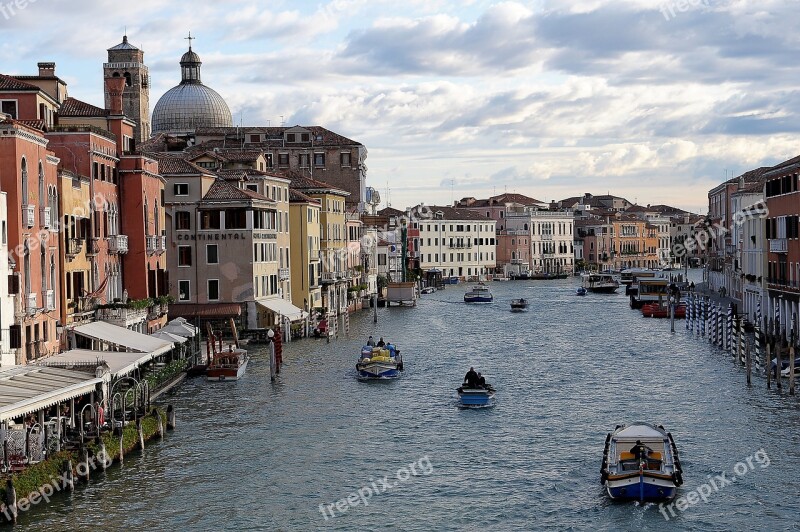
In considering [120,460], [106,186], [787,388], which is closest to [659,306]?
[787,388]

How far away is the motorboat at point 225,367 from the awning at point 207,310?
1113 cm

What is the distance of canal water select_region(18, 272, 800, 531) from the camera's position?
21.3 m

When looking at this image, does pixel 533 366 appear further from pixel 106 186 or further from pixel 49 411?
pixel 49 411

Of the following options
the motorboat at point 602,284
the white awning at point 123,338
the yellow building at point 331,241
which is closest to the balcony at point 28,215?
the white awning at point 123,338

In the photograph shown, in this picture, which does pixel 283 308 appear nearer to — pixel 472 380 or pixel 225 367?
pixel 225 367

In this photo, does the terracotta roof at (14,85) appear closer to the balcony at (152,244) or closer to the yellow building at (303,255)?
the balcony at (152,244)

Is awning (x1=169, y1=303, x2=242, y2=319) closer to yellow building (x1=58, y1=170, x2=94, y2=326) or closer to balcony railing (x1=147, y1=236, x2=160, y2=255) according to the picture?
balcony railing (x1=147, y1=236, x2=160, y2=255)

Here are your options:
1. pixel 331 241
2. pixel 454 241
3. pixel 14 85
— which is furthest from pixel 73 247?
pixel 454 241

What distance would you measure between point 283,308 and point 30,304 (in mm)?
23879

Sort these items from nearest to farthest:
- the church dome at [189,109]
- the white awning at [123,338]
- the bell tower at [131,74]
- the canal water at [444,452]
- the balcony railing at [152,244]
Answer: the canal water at [444,452] < the white awning at [123,338] < the balcony railing at [152,244] < the church dome at [189,109] < the bell tower at [131,74]

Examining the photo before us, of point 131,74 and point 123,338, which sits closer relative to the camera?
point 123,338

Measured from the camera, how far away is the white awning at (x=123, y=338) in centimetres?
3147

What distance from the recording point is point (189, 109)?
86000 millimetres

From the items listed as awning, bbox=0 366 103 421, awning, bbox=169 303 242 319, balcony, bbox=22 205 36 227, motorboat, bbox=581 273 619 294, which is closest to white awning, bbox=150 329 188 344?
balcony, bbox=22 205 36 227
